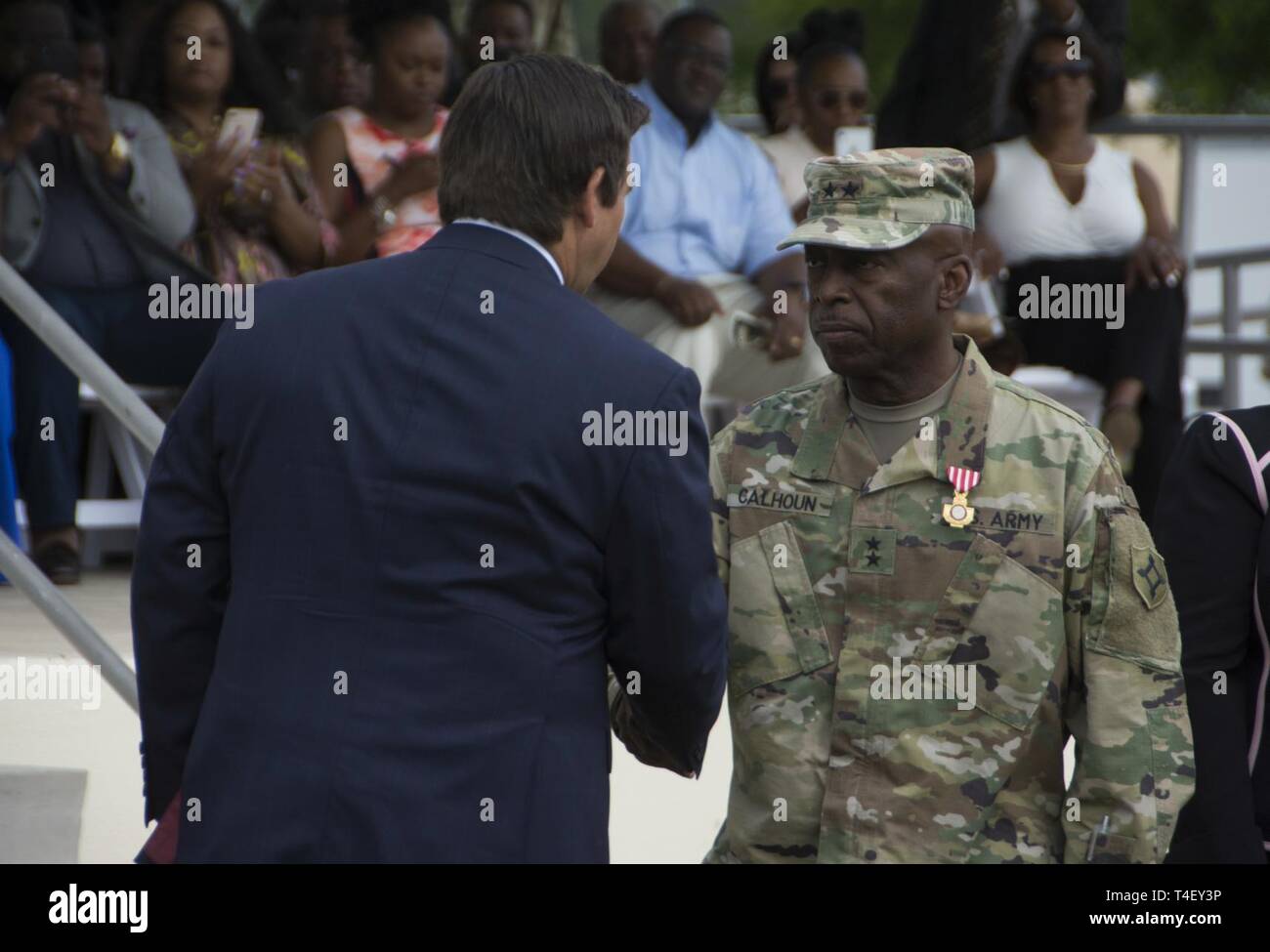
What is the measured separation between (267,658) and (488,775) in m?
0.29

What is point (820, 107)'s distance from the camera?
6820 millimetres

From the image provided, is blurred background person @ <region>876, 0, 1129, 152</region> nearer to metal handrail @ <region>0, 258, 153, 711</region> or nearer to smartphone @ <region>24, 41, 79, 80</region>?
smartphone @ <region>24, 41, 79, 80</region>

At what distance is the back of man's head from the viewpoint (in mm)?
2227

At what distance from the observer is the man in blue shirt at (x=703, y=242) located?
5.84 metres

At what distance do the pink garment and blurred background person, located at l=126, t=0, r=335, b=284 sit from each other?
6.3 inches

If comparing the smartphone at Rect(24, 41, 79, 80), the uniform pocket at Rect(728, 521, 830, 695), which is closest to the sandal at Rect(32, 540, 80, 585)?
the smartphone at Rect(24, 41, 79, 80)

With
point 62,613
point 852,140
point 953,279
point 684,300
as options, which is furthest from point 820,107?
point 953,279

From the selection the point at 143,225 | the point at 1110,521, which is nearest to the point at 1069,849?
the point at 1110,521

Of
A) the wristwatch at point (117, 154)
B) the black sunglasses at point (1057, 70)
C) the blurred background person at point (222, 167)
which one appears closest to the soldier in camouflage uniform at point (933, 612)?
the blurred background person at point (222, 167)

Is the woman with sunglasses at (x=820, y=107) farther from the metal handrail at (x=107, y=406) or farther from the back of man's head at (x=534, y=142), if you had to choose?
the back of man's head at (x=534, y=142)

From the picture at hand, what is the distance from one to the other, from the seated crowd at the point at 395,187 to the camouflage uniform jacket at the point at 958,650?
9.32 feet

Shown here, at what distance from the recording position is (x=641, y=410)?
215cm

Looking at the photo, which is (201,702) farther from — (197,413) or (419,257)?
(419,257)
